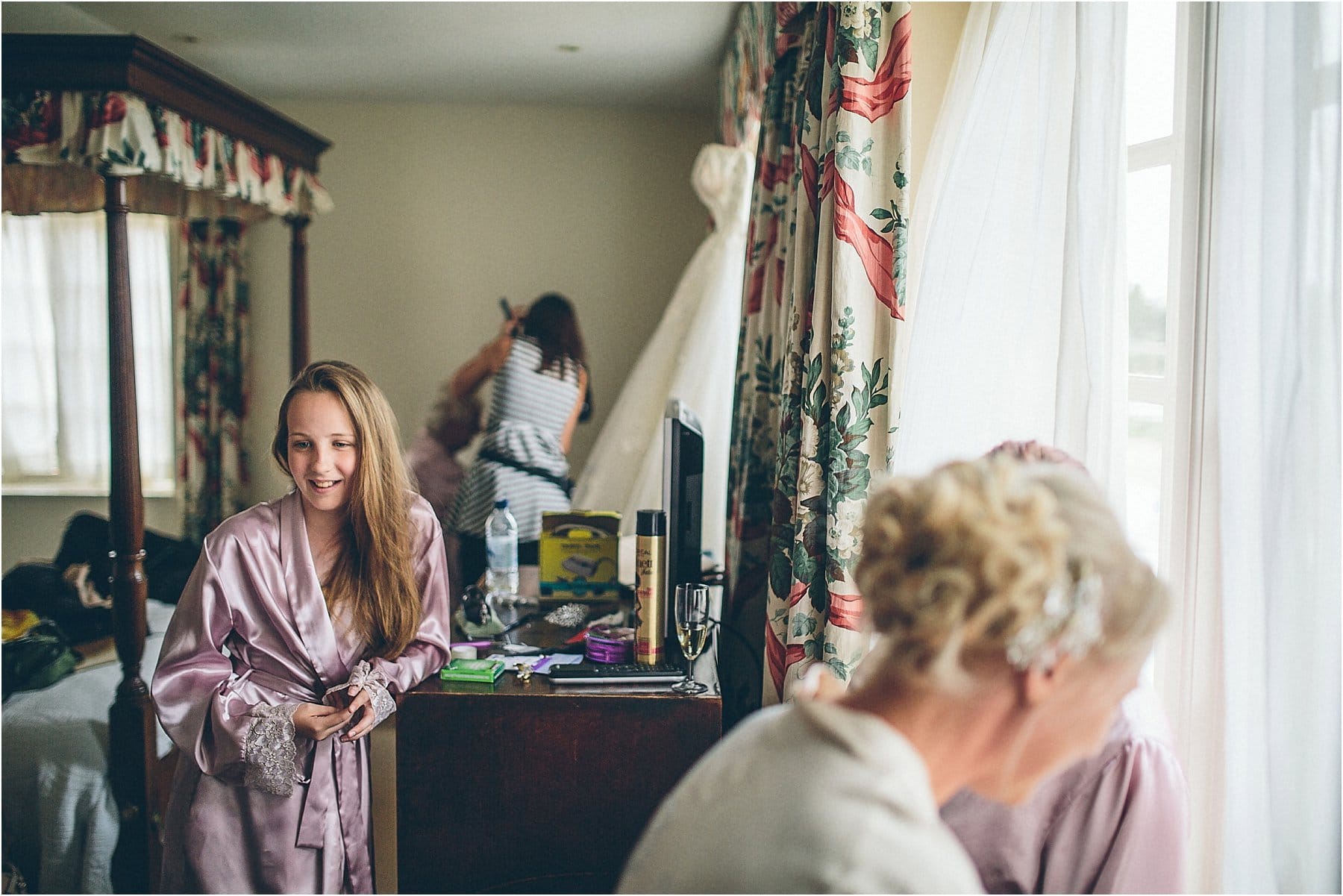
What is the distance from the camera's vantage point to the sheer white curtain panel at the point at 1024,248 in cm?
130

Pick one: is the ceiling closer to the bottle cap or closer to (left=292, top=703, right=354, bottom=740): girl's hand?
the bottle cap

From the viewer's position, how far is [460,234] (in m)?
4.66

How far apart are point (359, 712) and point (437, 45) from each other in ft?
9.70

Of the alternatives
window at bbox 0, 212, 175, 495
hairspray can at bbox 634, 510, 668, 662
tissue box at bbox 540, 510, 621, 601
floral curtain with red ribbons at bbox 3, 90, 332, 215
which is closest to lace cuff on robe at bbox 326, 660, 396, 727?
hairspray can at bbox 634, 510, 668, 662

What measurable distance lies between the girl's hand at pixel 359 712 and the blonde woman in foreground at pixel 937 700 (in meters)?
0.97

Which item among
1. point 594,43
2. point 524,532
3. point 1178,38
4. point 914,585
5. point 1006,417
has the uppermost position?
point 594,43

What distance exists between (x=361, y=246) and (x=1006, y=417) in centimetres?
398

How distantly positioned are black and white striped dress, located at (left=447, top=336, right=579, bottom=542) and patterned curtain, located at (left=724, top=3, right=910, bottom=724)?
4.56ft

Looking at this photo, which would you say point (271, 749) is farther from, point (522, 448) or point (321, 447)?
point (522, 448)

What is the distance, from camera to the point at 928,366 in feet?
5.31

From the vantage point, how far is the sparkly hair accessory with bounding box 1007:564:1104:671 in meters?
0.64

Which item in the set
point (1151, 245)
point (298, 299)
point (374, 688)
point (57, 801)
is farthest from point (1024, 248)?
point (298, 299)

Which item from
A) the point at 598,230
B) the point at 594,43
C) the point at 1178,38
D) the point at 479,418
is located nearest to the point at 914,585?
the point at 1178,38

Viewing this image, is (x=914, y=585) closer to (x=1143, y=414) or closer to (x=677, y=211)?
(x=1143, y=414)
